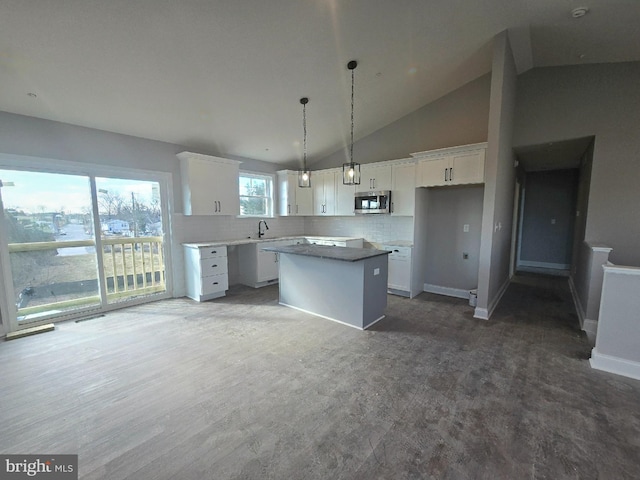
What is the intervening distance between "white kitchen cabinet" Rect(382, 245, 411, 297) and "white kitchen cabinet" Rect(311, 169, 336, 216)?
1658 mm

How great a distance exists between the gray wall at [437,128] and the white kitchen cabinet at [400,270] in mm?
1860

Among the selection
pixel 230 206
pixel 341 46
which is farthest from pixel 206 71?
pixel 230 206

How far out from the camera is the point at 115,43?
261 centimetres

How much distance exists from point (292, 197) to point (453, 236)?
132 inches

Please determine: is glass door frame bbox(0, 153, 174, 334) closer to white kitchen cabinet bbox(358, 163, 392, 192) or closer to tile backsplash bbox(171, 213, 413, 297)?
tile backsplash bbox(171, 213, 413, 297)

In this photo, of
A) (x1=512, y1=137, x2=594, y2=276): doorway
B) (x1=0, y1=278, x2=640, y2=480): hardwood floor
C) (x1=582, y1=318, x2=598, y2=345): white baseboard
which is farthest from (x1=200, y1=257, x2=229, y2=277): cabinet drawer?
(x1=512, y1=137, x2=594, y2=276): doorway

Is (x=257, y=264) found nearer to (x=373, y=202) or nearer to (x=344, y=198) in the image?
(x=344, y=198)

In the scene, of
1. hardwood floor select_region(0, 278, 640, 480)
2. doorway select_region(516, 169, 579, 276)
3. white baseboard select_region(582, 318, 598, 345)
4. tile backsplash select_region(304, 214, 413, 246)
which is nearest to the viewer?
hardwood floor select_region(0, 278, 640, 480)

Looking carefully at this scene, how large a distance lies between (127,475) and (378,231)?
4899 mm

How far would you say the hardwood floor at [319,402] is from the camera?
5.32ft

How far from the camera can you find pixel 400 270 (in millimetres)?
4789

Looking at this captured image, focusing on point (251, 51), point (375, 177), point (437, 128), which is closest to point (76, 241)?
point (251, 51)

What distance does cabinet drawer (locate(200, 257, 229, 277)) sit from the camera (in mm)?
4477

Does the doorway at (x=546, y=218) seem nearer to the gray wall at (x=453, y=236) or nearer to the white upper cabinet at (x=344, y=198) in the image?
the gray wall at (x=453, y=236)
